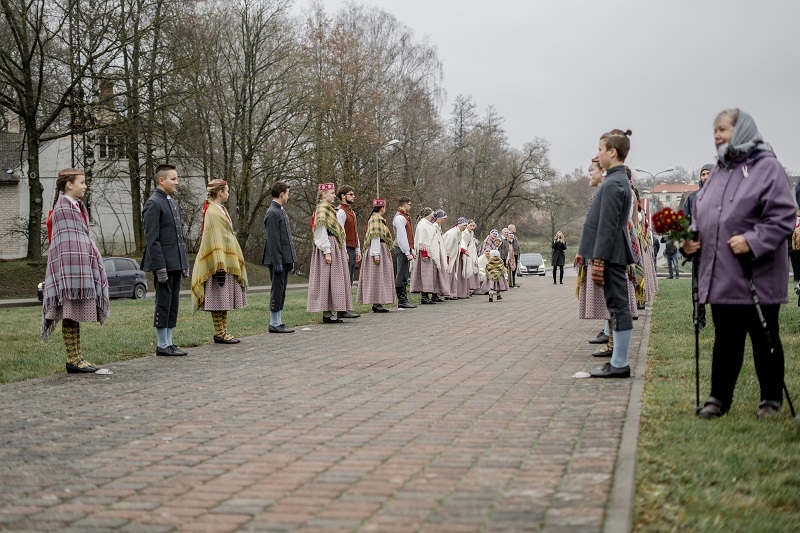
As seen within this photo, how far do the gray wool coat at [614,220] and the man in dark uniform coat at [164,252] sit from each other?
4.77 meters

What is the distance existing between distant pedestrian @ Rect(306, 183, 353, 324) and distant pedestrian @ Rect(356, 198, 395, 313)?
7.77 ft

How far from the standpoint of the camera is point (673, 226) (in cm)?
650

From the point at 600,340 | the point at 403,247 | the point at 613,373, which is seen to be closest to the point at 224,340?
the point at 600,340

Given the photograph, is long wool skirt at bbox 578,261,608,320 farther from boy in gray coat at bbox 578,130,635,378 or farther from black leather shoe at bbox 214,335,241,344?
black leather shoe at bbox 214,335,241,344

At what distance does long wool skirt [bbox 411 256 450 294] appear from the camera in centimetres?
2216

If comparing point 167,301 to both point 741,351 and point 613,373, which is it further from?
point 741,351

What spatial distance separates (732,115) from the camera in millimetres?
6602

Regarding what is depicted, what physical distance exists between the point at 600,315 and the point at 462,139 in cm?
6146

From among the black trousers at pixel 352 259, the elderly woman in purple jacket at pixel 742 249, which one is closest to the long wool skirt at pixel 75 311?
the elderly woman in purple jacket at pixel 742 249

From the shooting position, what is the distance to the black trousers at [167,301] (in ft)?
35.9

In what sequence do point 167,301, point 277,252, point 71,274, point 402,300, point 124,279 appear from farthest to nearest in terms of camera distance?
point 124,279 < point 402,300 < point 277,252 < point 167,301 < point 71,274

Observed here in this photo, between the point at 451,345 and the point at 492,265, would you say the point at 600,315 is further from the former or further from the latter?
the point at 492,265

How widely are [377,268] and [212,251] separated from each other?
20.9 feet

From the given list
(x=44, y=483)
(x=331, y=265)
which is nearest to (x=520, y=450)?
(x=44, y=483)
